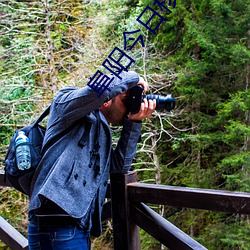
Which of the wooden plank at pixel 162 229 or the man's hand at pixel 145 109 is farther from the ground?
the man's hand at pixel 145 109

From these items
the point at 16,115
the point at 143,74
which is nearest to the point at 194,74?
the point at 143,74

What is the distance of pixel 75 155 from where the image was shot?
1017mm

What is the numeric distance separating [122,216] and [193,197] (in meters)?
0.34

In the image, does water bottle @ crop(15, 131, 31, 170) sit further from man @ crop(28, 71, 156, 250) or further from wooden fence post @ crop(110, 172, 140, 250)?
wooden fence post @ crop(110, 172, 140, 250)

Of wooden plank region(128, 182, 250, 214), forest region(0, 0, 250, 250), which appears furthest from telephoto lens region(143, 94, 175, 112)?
forest region(0, 0, 250, 250)

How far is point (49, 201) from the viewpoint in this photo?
1004 millimetres

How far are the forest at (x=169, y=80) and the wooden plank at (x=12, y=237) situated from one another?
231 centimetres

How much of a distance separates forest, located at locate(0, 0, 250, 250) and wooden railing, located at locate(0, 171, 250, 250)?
2.61 metres

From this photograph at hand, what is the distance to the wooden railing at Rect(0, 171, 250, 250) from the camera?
3.75 ft

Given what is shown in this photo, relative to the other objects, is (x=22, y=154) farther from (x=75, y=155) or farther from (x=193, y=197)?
(x=193, y=197)

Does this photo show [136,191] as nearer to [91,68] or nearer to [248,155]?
[248,155]

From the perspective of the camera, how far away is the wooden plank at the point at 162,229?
1.25 m

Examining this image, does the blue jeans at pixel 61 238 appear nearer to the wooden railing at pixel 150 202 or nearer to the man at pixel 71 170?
the man at pixel 71 170

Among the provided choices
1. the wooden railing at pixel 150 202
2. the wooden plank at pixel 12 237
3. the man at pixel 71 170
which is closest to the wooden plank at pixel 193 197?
the wooden railing at pixel 150 202
